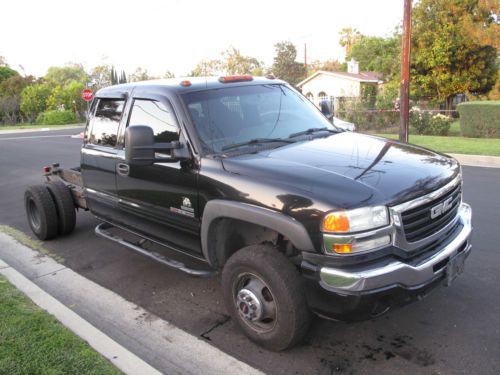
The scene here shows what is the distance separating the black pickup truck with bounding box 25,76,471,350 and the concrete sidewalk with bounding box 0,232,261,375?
15.7 inches

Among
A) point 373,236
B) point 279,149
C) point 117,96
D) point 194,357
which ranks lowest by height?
point 194,357

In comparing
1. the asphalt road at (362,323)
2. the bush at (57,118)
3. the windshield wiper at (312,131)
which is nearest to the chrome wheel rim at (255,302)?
the asphalt road at (362,323)

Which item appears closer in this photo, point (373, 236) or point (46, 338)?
point (373, 236)

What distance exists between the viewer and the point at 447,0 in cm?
2591

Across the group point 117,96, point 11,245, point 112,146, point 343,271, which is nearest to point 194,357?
point 343,271

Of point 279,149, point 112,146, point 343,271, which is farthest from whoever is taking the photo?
point 112,146

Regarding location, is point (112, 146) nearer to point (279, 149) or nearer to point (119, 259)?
point (119, 259)

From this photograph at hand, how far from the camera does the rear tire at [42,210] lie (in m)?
5.85

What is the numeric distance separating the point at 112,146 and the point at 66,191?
1628 mm

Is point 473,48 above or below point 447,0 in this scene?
below

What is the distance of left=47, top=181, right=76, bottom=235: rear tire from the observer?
5.92 metres

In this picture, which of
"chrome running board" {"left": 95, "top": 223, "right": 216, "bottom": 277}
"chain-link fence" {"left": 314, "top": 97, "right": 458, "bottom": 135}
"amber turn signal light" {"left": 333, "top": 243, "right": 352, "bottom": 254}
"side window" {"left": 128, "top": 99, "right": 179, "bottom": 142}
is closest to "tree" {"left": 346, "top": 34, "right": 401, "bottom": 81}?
"chain-link fence" {"left": 314, "top": 97, "right": 458, "bottom": 135}

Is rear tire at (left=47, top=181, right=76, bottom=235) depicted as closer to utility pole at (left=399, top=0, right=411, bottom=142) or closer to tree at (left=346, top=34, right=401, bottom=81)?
utility pole at (left=399, top=0, right=411, bottom=142)

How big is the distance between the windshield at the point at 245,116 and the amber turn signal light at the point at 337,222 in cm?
122
